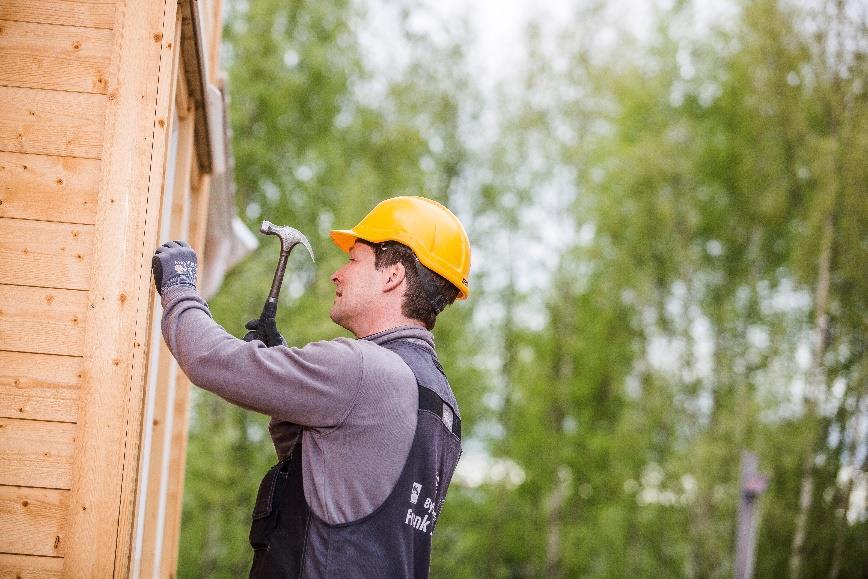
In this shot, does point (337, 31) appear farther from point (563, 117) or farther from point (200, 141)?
point (200, 141)

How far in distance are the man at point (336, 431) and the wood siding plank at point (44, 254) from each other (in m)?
0.23

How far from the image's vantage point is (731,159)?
2072cm

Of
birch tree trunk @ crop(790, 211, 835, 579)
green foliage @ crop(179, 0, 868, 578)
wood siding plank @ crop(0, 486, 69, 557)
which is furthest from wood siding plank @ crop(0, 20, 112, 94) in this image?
birch tree trunk @ crop(790, 211, 835, 579)

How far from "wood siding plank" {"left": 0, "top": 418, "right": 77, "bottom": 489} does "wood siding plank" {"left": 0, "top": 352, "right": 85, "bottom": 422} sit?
25 millimetres

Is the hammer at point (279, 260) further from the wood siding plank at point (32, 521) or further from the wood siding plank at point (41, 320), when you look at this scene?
the wood siding plank at point (32, 521)

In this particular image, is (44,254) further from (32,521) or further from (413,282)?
(413,282)

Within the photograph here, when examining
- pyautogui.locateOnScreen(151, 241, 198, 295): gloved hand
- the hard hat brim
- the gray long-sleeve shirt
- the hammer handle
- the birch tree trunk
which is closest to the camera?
the gray long-sleeve shirt

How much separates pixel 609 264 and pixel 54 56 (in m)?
18.6

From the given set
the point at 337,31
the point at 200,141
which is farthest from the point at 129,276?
the point at 337,31

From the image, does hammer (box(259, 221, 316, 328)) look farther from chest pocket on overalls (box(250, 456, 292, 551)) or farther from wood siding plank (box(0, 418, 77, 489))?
wood siding plank (box(0, 418, 77, 489))

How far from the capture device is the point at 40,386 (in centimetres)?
269

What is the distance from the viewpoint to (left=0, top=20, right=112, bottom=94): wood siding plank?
2.84 meters

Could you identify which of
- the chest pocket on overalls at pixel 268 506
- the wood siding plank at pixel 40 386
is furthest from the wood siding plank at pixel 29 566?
the chest pocket on overalls at pixel 268 506

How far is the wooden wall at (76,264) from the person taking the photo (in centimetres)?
263
